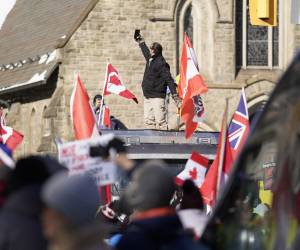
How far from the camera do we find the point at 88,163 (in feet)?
25.0

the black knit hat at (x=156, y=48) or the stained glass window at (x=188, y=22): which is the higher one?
the black knit hat at (x=156, y=48)

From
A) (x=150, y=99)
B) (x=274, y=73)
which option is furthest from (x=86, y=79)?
(x=150, y=99)

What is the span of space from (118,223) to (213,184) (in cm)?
186

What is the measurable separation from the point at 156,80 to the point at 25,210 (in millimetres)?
16760

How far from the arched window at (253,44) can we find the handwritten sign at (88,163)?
108 ft

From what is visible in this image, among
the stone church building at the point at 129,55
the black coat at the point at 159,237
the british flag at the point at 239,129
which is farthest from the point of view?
the stone church building at the point at 129,55

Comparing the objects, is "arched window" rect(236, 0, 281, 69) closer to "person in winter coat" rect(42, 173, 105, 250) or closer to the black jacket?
the black jacket

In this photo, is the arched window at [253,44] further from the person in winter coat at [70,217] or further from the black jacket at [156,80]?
the person in winter coat at [70,217]

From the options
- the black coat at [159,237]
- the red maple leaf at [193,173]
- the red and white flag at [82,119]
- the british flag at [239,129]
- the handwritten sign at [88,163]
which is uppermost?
the handwritten sign at [88,163]

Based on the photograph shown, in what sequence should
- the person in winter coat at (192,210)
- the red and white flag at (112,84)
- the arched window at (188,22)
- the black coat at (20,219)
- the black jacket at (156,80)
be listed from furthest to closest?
the arched window at (188,22) → the red and white flag at (112,84) → the black jacket at (156,80) → the person in winter coat at (192,210) → the black coat at (20,219)

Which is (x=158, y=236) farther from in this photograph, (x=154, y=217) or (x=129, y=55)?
(x=129, y=55)

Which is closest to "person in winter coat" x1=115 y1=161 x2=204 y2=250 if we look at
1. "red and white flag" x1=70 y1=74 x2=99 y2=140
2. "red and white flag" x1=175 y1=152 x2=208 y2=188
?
"red and white flag" x1=70 y1=74 x2=99 y2=140

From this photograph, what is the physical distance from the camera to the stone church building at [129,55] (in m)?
38.5

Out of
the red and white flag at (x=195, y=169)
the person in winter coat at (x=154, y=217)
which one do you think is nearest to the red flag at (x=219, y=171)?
the red and white flag at (x=195, y=169)
